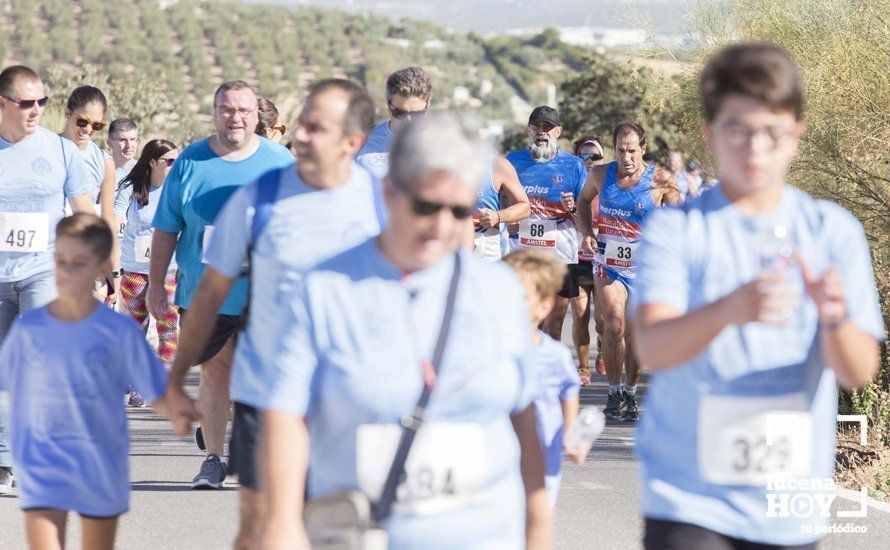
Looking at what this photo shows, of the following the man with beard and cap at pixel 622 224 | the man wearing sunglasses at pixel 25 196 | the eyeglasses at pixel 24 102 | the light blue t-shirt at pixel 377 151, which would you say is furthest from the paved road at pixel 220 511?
the eyeglasses at pixel 24 102

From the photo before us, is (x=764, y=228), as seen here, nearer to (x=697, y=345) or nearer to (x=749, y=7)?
(x=697, y=345)

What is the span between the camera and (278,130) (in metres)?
10.7

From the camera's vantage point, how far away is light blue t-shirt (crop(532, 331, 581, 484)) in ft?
17.9

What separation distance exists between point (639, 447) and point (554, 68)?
10982 centimetres

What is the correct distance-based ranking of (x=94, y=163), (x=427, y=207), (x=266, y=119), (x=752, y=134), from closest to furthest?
(x=427, y=207) < (x=752, y=134) < (x=266, y=119) < (x=94, y=163)

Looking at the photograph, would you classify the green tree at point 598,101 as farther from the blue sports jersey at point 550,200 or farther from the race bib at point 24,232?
the race bib at point 24,232

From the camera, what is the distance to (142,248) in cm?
1223

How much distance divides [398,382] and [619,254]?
28.7 ft

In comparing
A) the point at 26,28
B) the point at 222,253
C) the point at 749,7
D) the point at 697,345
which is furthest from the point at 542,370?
the point at 26,28

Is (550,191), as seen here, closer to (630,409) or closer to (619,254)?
(619,254)

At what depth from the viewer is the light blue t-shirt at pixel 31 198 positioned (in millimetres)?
8297

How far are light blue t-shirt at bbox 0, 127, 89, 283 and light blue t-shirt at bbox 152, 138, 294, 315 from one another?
3.65 feet

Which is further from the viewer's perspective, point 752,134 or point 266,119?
point 266,119

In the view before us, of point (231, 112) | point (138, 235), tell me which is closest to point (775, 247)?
point (231, 112)
